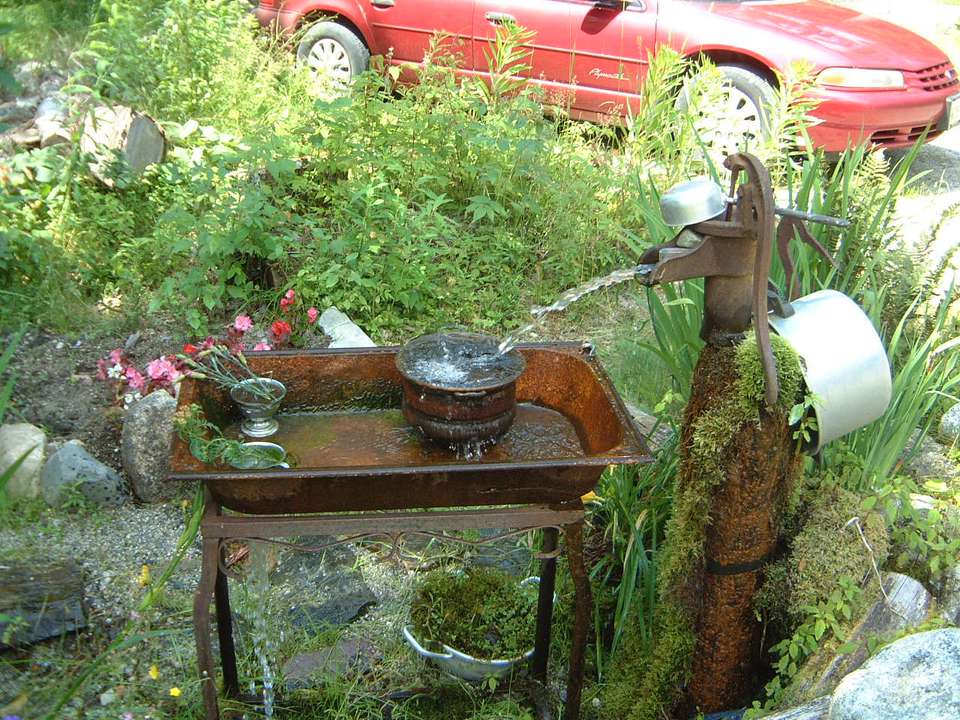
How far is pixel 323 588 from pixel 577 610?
121 cm

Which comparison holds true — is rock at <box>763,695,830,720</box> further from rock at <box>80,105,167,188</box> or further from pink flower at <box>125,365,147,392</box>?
rock at <box>80,105,167,188</box>

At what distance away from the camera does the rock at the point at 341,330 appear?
405 centimetres

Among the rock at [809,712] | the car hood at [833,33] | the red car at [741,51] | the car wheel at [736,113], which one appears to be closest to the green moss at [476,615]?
the rock at [809,712]

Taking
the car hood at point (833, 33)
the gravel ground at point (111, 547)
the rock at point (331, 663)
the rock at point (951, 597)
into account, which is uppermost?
the car hood at point (833, 33)

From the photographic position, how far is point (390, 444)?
236cm

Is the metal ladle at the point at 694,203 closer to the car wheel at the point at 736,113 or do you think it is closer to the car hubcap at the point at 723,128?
the car wheel at the point at 736,113

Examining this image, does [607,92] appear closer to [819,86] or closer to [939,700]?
[819,86]

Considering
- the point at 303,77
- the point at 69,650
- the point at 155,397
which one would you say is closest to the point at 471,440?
the point at 69,650

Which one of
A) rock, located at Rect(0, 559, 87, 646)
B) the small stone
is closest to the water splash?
rock, located at Rect(0, 559, 87, 646)

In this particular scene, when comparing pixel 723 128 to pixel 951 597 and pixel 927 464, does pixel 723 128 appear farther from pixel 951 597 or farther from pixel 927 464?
pixel 951 597

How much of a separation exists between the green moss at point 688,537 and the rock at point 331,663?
31.7 inches

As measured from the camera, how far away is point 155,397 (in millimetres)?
3615

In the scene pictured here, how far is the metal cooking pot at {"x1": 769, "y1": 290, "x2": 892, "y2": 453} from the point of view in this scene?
81.3 inches

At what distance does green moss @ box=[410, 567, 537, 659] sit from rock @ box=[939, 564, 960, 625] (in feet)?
3.90
